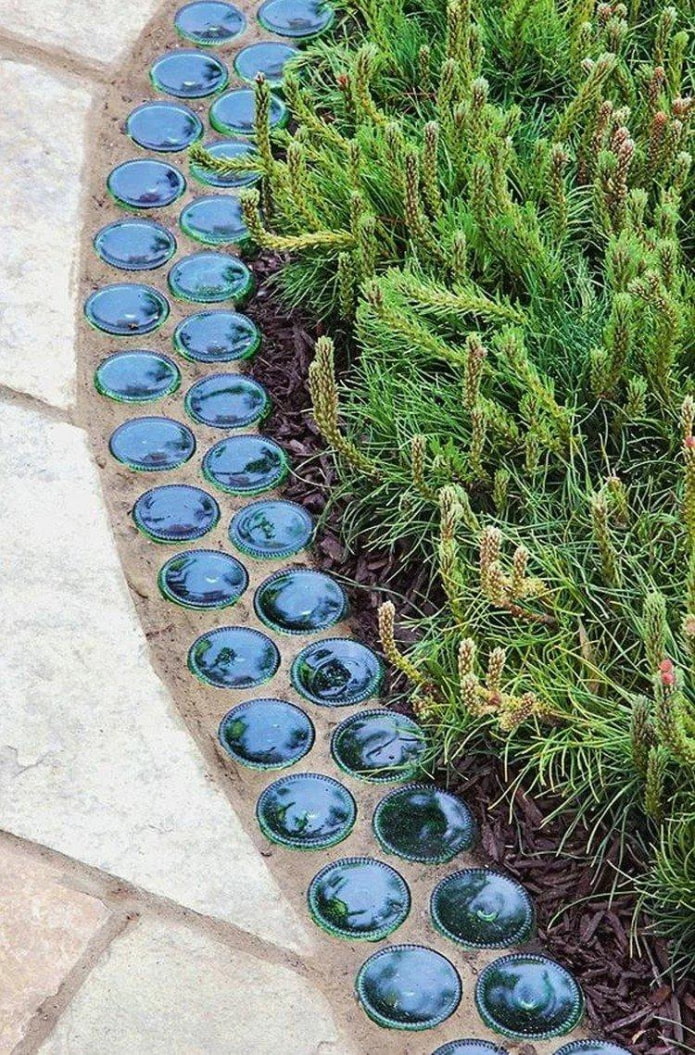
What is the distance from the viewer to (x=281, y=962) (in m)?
2.72

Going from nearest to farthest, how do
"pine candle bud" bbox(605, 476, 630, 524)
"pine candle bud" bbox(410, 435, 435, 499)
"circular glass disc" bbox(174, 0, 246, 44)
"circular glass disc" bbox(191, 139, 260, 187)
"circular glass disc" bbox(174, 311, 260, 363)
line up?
"pine candle bud" bbox(605, 476, 630, 524), "pine candle bud" bbox(410, 435, 435, 499), "circular glass disc" bbox(174, 311, 260, 363), "circular glass disc" bbox(191, 139, 260, 187), "circular glass disc" bbox(174, 0, 246, 44)

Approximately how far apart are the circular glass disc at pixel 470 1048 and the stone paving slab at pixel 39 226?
1.76 m

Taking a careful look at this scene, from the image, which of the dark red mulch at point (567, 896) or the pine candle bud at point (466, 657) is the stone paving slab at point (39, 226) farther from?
the pine candle bud at point (466, 657)

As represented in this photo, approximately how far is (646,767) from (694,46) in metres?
2.33

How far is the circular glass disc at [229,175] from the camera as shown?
4242mm

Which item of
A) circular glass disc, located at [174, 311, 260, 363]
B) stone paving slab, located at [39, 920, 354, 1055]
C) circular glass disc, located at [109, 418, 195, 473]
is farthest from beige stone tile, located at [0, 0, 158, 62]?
stone paving slab, located at [39, 920, 354, 1055]

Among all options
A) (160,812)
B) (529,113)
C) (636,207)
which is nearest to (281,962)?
(160,812)

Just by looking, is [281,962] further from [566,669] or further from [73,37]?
[73,37]

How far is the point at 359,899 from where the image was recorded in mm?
2834

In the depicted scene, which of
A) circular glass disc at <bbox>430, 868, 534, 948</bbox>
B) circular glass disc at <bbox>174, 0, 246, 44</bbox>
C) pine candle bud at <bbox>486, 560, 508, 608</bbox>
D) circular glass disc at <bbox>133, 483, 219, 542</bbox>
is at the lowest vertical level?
circular glass disc at <bbox>430, 868, 534, 948</bbox>

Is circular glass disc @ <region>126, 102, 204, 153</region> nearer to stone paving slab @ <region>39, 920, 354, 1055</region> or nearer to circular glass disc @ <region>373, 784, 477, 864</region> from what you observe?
circular glass disc @ <region>373, 784, 477, 864</region>

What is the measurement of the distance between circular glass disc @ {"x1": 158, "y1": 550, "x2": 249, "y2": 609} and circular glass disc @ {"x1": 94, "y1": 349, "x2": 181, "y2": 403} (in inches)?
19.7

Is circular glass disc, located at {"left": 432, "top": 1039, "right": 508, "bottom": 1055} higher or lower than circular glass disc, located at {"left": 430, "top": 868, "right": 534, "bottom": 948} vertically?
lower

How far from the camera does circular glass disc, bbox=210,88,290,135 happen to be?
4387 mm
